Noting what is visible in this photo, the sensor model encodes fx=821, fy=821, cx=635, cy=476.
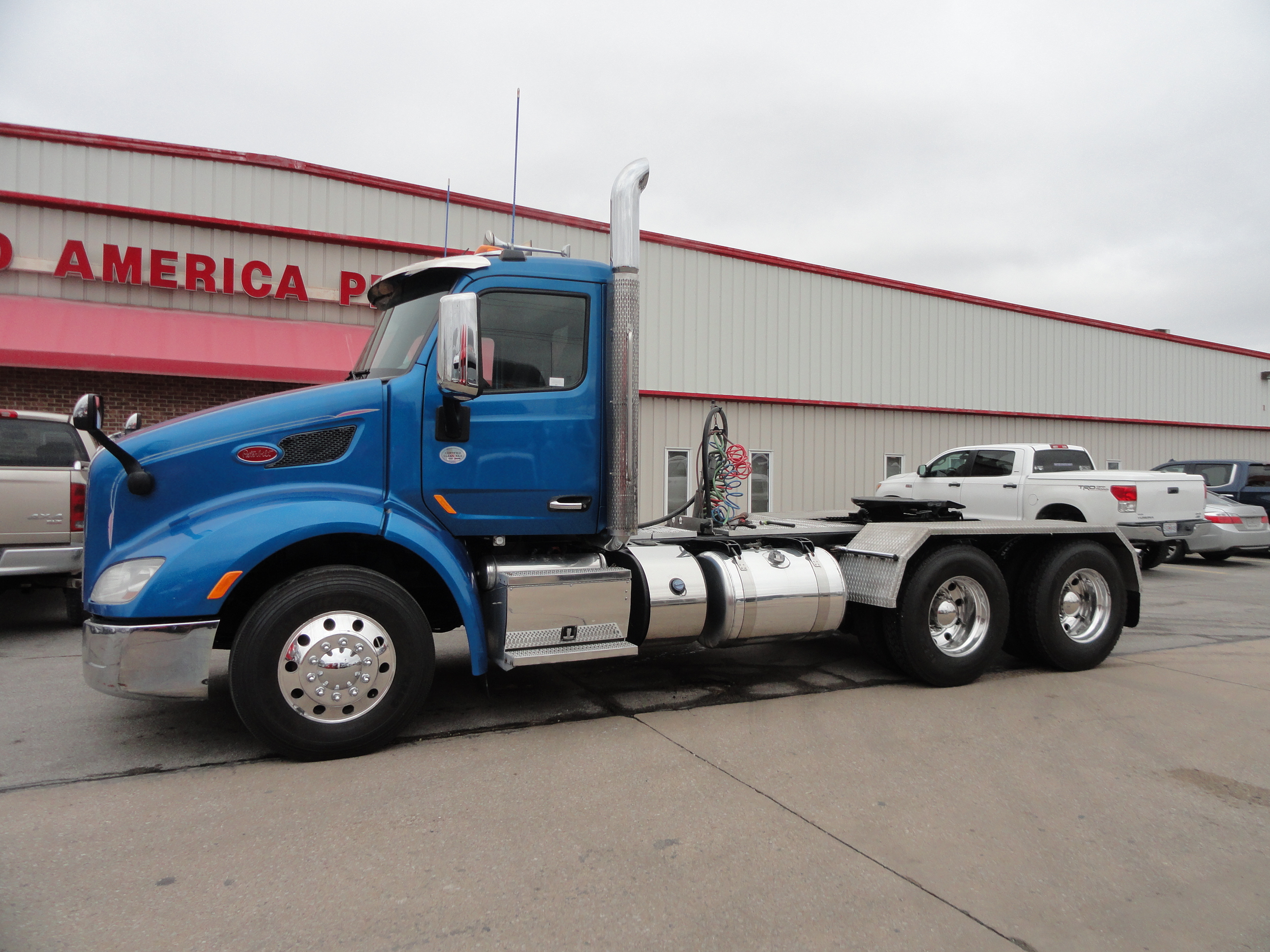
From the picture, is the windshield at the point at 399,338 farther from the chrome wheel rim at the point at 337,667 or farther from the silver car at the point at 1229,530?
the silver car at the point at 1229,530

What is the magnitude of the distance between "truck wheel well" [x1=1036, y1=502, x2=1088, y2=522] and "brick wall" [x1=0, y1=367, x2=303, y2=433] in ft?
38.5

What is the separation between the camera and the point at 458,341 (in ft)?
13.9

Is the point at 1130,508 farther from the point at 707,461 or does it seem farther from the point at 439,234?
the point at 439,234

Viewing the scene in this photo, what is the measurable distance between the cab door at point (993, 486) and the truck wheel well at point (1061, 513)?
36 centimetres

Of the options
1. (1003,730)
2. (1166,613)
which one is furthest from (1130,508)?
(1003,730)

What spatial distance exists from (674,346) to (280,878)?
14.2 meters

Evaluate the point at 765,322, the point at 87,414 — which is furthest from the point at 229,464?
the point at 765,322

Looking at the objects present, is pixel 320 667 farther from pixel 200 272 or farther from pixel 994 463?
pixel 994 463

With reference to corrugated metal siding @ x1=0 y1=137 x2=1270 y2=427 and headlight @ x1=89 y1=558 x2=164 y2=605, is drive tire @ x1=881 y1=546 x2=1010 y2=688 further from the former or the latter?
corrugated metal siding @ x1=0 y1=137 x2=1270 y2=427

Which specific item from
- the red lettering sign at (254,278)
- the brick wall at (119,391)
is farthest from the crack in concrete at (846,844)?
the red lettering sign at (254,278)

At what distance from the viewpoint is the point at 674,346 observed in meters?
16.5

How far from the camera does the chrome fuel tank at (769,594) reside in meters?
5.52

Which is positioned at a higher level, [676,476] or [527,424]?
[527,424]

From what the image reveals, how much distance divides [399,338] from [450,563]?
4.82 ft
